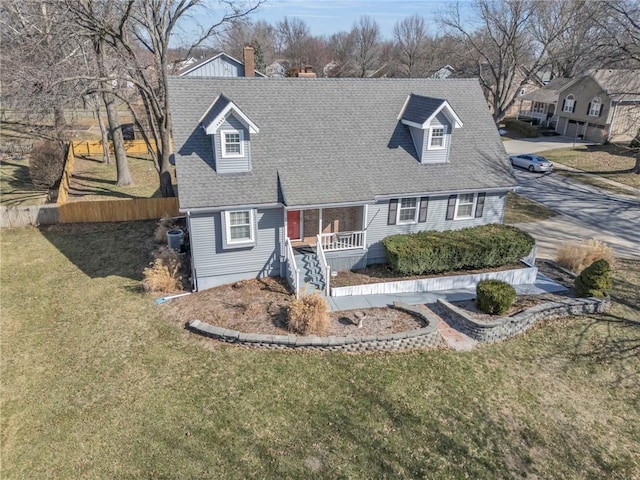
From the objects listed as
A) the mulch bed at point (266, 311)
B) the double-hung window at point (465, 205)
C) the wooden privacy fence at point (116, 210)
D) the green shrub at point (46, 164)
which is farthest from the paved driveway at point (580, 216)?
the green shrub at point (46, 164)

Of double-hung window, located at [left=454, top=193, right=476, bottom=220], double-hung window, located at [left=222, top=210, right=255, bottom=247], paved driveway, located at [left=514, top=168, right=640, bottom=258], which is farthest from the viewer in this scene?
paved driveway, located at [left=514, top=168, right=640, bottom=258]

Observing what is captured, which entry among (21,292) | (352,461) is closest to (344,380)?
(352,461)

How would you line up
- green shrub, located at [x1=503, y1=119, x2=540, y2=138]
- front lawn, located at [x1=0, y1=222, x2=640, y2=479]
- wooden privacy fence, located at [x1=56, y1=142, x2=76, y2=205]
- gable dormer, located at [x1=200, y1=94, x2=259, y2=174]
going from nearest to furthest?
1. front lawn, located at [x1=0, y1=222, x2=640, y2=479]
2. gable dormer, located at [x1=200, y1=94, x2=259, y2=174]
3. wooden privacy fence, located at [x1=56, y1=142, x2=76, y2=205]
4. green shrub, located at [x1=503, y1=119, x2=540, y2=138]

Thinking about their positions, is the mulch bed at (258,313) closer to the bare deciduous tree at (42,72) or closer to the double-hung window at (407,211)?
the double-hung window at (407,211)

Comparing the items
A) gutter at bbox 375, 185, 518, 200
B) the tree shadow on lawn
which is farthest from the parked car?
the tree shadow on lawn

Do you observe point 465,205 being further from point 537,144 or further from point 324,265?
point 537,144

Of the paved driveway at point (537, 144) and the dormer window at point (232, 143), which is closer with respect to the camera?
the dormer window at point (232, 143)

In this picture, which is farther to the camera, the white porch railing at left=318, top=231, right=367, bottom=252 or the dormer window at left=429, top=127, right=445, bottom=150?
the dormer window at left=429, top=127, right=445, bottom=150

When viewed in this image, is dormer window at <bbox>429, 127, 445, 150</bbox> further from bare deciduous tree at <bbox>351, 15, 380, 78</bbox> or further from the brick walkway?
bare deciduous tree at <bbox>351, 15, 380, 78</bbox>
